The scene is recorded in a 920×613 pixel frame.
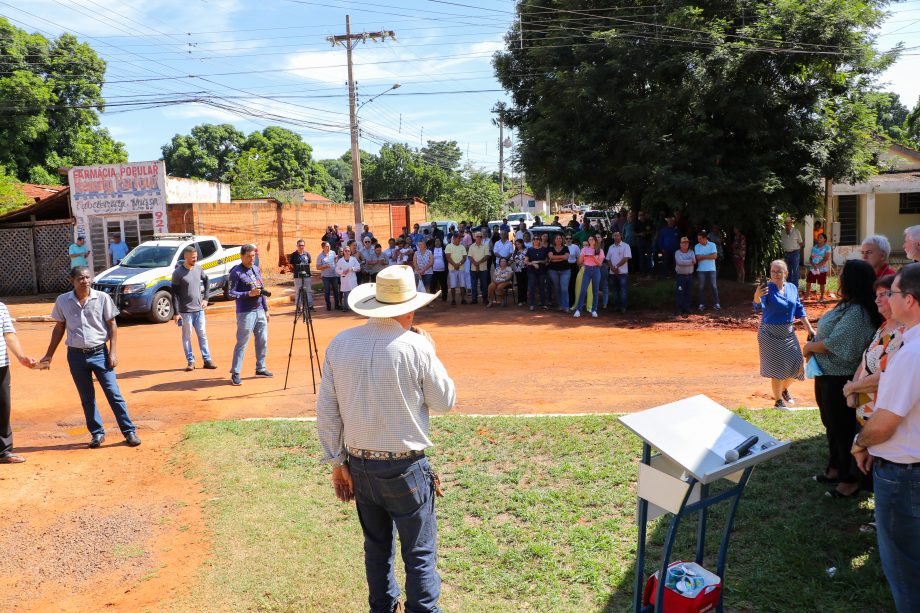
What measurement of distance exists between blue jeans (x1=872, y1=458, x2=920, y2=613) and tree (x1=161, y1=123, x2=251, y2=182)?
63574mm

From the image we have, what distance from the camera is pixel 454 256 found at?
17.9 metres

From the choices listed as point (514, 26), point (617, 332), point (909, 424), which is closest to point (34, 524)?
point (909, 424)

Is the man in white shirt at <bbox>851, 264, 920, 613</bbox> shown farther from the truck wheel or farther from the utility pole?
the utility pole

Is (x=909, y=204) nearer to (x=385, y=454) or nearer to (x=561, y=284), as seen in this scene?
(x=561, y=284)

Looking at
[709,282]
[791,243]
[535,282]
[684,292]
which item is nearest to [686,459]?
[684,292]

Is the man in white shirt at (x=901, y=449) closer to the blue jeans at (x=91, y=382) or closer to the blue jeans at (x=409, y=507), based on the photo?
the blue jeans at (x=409, y=507)

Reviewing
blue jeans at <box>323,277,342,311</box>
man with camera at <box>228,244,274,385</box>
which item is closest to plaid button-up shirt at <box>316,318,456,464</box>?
man with camera at <box>228,244,274,385</box>

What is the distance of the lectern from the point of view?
3.52 m

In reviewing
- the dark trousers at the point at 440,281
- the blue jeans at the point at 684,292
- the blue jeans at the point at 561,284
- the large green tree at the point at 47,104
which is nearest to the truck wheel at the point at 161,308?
the dark trousers at the point at 440,281

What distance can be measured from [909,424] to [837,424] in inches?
90.3

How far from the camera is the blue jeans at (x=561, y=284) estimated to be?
16.5 m

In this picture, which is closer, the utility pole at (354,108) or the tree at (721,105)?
the tree at (721,105)

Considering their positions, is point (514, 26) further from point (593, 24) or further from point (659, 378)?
point (659, 378)

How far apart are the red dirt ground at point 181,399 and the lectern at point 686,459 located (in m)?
3.38
